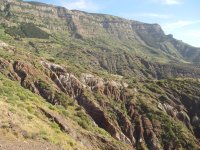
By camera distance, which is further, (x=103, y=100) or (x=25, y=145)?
(x=103, y=100)

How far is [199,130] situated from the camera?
101188mm

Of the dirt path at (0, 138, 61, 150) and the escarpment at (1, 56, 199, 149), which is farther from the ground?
the dirt path at (0, 138, 61, 150)

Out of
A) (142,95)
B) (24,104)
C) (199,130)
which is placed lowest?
(199,130)

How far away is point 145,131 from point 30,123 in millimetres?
54175

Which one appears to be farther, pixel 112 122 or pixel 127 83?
pixel 127 83

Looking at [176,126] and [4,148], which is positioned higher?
[4,148]

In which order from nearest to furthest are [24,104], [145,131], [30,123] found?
[30,123] → [24,104] → [145,131]

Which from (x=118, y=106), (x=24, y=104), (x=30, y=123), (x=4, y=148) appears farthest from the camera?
(x=118, y=106)

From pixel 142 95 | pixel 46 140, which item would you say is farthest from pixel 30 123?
pixel 142 95

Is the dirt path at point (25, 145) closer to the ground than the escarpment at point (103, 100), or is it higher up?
higher up

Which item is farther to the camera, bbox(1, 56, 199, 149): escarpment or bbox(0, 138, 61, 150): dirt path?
bbox(1, 56, 199, 149): escarpment

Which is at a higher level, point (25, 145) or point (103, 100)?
point (25, 145)

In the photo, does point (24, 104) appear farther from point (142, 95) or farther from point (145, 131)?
point (142, 95)

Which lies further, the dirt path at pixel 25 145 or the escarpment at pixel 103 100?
the escarpment at pixel 103 100
